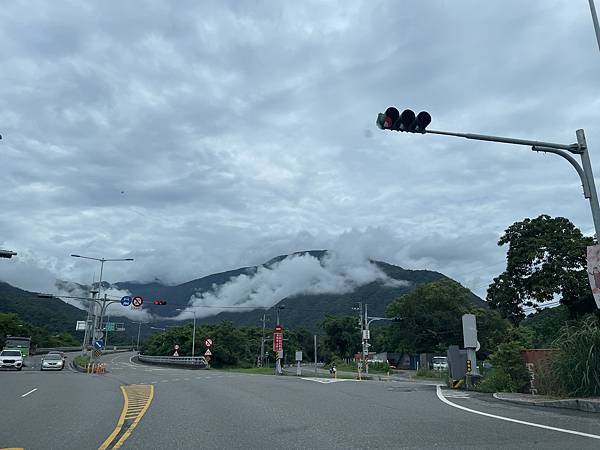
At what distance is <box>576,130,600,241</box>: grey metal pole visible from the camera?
514 inches

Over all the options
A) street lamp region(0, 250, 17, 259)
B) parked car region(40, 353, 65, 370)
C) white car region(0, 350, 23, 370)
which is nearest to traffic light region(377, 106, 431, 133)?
street lamp region(0, 250, 17, 259)

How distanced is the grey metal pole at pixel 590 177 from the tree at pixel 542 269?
2535 centimetres

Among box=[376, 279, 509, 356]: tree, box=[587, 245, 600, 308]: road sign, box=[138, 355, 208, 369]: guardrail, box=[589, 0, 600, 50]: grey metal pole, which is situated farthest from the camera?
box=[376, 279, 509, 356]: tree

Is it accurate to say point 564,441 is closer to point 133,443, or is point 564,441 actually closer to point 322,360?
point 133,443

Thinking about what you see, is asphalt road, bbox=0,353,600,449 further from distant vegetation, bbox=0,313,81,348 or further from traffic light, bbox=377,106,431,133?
distant vegetation, bbox=0,313,81,348

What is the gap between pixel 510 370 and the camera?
1627cm

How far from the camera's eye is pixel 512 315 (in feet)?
131

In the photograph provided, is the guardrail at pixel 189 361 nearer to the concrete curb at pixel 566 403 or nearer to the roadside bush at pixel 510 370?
the roadside bush at pixel 510 370

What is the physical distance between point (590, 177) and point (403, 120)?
5.02 meters

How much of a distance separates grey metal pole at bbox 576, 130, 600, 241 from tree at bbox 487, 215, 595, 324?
2535 centimetres

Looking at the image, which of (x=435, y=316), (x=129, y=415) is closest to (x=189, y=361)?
(x=435, y=316)

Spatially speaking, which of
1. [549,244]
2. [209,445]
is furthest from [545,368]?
[549,244]

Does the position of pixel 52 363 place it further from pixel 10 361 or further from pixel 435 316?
pixel 435 316

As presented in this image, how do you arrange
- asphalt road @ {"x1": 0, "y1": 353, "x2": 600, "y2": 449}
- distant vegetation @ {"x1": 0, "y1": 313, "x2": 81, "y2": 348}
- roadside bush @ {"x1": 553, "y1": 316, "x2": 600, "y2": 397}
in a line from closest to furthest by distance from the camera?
asphalt road @ {"x1": 0, "y1": 353, "x2": 600, "y2": 449}
roadside bush @ {"x1": 553, "y1": 316, "x2": 600, "y2": 397}
distant vegetation @ {"x1": 0, "y1": 313, "x2": 81, "y2": 348}
